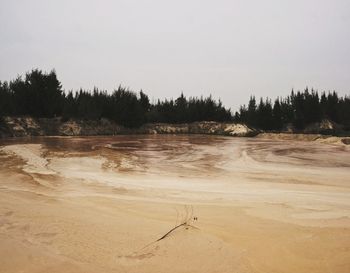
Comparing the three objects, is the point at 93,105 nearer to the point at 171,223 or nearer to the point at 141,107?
the point at 141,107

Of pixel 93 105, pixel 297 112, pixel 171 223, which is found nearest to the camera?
pixel 171 223

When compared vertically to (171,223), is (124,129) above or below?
above

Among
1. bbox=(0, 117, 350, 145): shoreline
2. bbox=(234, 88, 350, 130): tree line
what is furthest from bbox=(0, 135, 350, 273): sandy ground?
bbox=(234, 88, 350, 130): tree line

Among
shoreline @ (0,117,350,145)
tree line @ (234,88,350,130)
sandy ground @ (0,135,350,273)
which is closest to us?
sandy ground @ (0,135,350,273)

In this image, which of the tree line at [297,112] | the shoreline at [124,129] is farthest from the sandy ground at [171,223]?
the tree line at [297,112]

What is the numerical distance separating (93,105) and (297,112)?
2996cm

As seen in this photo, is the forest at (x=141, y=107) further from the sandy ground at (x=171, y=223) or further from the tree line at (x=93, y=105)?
the sandy ground at (x=171, y=223)

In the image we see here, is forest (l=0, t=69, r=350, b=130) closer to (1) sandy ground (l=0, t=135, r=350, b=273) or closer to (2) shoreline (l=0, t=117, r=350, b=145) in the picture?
(2) shoreline (l=0, t=117, r=350, b=145)

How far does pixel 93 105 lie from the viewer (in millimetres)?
37750

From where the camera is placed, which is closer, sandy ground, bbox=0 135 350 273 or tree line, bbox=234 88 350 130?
sandy ground, bbox=0 135 350 273

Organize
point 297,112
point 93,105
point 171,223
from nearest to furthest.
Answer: point 171,223, point 93,105, point 297,112

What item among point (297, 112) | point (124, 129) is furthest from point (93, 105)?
point (297, 112)

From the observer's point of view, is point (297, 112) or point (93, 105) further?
point (297, 112)

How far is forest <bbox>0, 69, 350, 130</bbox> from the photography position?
3203 centimetres
